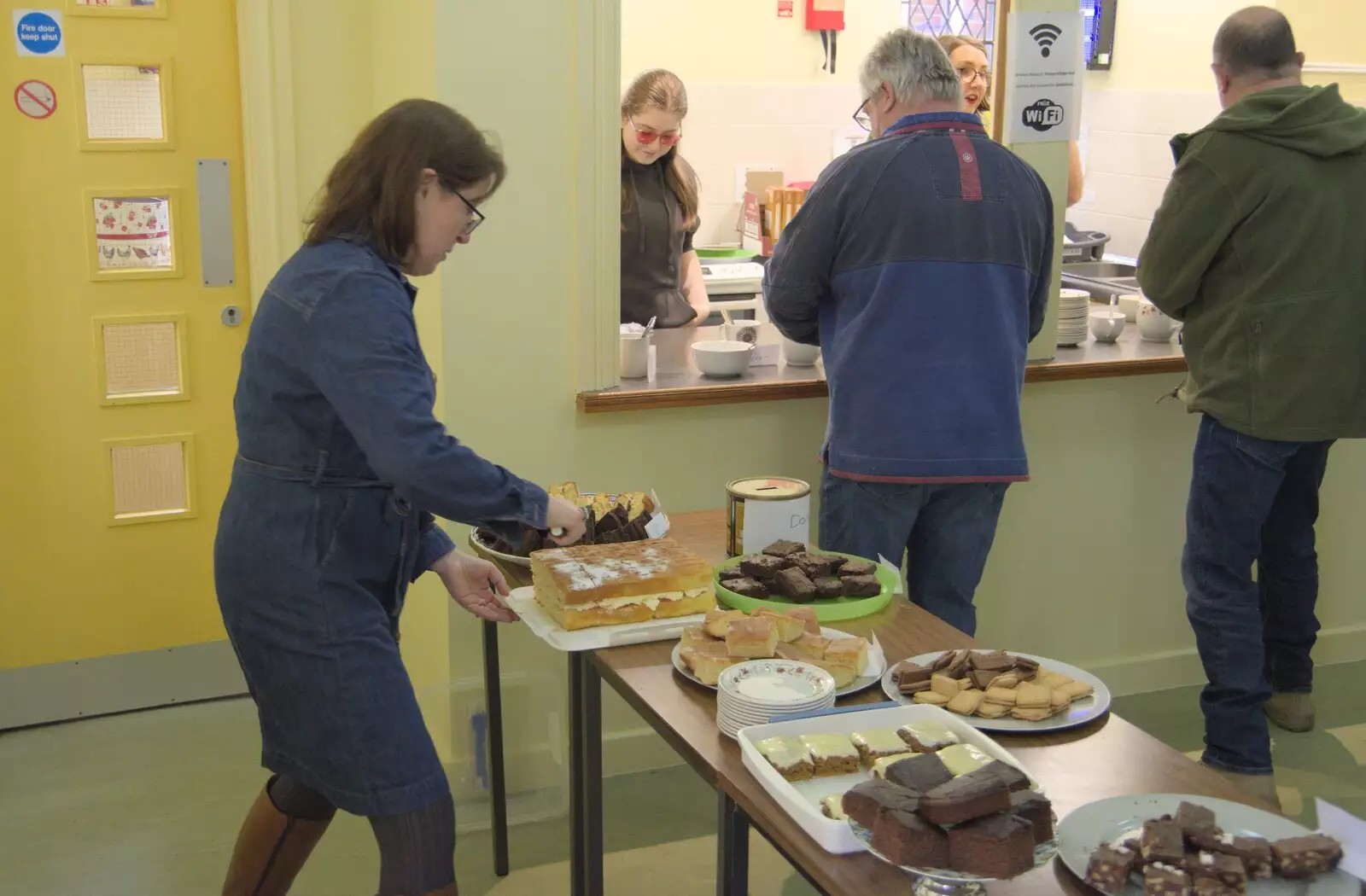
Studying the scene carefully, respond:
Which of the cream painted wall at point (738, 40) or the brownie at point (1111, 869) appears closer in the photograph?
the brownie at point (1111, 869)

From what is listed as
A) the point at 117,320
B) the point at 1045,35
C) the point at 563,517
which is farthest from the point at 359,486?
Answer: the point at 1045,35

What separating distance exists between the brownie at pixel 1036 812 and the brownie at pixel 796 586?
2.82ft

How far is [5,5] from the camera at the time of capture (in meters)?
3.60

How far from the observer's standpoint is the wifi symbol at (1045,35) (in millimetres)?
3678

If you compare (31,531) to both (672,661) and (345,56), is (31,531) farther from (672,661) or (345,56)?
(672,661)

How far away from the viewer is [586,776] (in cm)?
246

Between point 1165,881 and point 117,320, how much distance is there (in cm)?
328

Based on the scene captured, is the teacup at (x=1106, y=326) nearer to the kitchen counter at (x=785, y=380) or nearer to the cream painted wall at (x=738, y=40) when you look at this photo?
the kitchen counter at (x=785, y=380)

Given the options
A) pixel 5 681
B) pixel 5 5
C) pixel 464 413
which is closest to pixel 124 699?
pixel 5 681

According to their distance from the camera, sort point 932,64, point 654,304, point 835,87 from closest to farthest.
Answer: point 932,64
point 654,304
point 835,87

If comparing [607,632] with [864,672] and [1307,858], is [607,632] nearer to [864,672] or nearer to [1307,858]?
[864,672]

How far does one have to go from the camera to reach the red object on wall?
5984mm

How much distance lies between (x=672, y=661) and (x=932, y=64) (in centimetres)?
148

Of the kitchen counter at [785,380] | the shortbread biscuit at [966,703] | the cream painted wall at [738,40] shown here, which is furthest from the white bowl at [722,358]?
the cream painted wall at [738,40]
